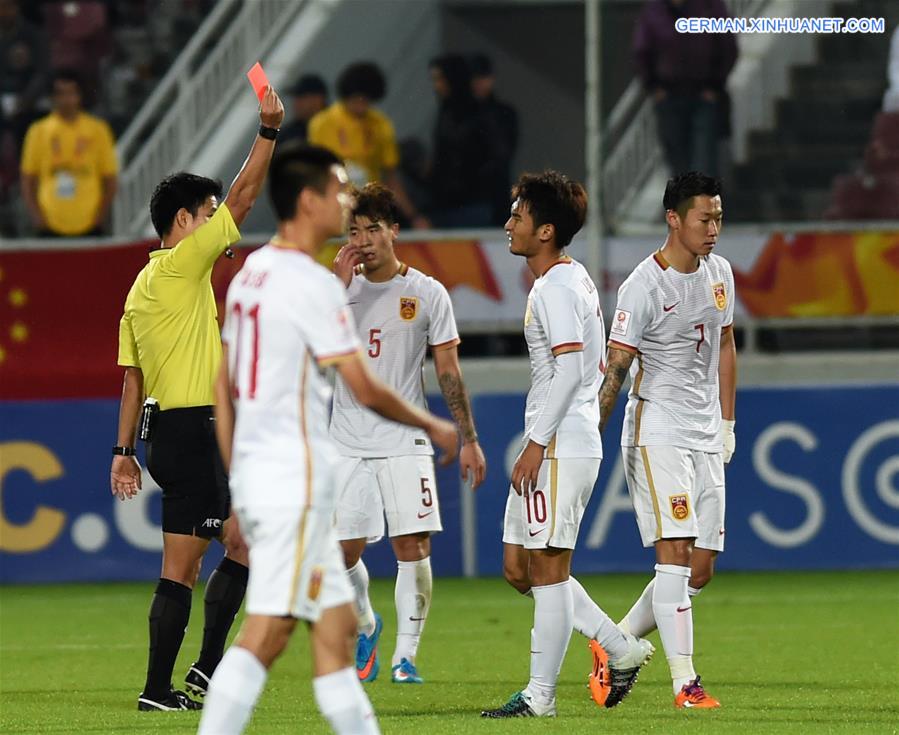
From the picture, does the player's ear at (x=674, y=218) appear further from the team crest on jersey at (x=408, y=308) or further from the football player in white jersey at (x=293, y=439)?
the football player in white jersey at (x=293, y=439)

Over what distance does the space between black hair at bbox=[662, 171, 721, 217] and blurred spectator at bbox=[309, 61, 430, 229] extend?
23.2 ft

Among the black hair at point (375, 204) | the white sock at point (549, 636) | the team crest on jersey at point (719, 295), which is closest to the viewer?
the white sock at point (549, 636)

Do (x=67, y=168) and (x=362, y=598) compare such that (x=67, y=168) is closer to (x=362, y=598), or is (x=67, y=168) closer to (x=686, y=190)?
(x=362, y=598)

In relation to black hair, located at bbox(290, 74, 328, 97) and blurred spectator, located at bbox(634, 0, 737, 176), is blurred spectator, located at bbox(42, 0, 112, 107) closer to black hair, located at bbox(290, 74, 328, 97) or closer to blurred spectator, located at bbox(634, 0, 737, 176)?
black hair, located at bbox(290, 74, 328, 97)

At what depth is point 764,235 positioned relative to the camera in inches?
537

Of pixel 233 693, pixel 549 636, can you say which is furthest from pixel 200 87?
pixel 233 693

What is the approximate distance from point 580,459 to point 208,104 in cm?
974

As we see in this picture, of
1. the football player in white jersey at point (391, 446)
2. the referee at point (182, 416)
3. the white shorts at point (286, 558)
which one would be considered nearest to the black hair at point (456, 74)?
the football player in white jersey at point (391, 446)

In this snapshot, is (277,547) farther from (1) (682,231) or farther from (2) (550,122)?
(2) (550,122)

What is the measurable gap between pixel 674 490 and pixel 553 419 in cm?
71

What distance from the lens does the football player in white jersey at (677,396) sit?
23.0ft

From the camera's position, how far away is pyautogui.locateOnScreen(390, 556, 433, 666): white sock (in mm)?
7949

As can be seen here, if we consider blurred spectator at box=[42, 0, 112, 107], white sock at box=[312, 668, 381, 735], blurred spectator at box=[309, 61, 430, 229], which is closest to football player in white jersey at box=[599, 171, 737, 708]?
white sock at box=[312, 668, 381, 735]

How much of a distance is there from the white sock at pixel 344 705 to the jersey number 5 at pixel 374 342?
329cm
